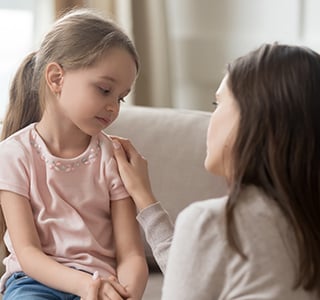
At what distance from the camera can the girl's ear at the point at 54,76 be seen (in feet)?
6.46

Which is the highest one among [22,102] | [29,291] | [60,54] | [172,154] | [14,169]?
[60,54]

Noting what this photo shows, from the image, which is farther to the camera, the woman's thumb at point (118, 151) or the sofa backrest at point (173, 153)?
the sofa backrest at point (173, 153)

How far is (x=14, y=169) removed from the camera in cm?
197

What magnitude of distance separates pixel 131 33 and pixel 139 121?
2.77 ft

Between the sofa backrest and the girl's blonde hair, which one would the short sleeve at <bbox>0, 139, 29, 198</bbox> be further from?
the sofa backrest

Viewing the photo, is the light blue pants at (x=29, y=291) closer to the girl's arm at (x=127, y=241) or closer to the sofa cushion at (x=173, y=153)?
the girl's arm at (x=127, y=241)

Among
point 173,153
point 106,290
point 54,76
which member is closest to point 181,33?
point 173,153

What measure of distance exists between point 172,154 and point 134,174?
0.43 meters

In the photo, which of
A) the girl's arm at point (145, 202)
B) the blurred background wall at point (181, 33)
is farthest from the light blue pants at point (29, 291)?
the blurred background wall at point (181, 33)

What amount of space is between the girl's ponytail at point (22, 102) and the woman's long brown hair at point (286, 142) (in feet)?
2.51

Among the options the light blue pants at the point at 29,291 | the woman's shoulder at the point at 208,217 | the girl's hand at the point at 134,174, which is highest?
the woman's shoulder at the point at 208,217

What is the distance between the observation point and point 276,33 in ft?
10.4

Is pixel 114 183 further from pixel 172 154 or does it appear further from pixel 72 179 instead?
pixel 172 154

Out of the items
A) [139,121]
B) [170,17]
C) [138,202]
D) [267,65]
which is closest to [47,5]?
[170,17]
